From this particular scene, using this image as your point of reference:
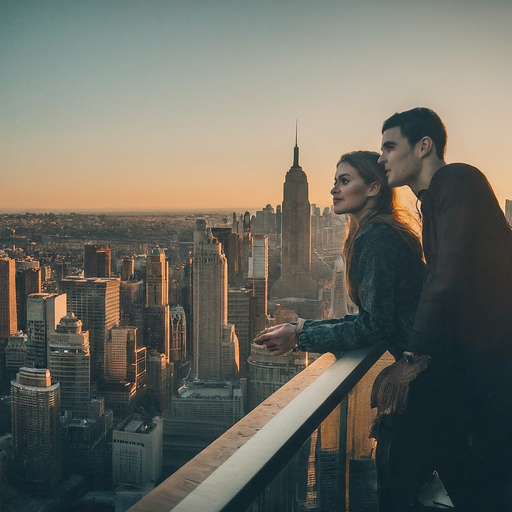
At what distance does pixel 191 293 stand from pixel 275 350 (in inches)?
316

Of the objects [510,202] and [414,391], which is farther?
[510,202]

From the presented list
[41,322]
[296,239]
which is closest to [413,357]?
[41,322]

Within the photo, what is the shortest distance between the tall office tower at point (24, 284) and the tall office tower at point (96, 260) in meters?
0.85

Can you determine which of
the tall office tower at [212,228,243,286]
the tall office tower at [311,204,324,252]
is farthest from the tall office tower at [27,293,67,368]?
the tall office tower at [311,204,324,252]

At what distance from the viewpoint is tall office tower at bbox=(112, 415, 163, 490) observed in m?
3.55

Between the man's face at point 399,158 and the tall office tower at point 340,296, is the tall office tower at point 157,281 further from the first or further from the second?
the man's face at point 399,158

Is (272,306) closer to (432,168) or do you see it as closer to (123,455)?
(123,455)

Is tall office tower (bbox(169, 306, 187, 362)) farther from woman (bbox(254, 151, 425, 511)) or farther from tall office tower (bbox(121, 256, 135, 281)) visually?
woman (bbox(254, 151, 425, 511))

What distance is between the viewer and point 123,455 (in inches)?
172

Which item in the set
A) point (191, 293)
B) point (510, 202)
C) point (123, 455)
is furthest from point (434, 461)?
point (191, 293)

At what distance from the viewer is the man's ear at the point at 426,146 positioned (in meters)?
0.92

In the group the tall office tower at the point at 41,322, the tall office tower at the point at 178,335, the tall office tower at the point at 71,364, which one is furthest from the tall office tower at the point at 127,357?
the tall office tower at the point at 41,322

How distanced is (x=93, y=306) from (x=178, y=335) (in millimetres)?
1468

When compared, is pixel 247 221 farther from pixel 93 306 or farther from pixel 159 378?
pixel 159 378
